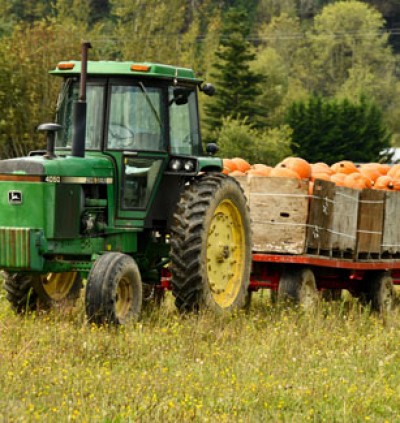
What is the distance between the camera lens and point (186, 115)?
12.1 meters

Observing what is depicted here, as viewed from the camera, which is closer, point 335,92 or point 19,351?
point 19,351

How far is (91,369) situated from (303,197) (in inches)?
197

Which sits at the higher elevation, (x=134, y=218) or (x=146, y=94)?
(x=146, y=94)

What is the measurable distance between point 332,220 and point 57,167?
4036 mm

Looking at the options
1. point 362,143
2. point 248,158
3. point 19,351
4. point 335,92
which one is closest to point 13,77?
point 248,158

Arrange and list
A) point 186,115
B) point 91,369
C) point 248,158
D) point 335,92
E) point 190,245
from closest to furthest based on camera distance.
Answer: point 91,369
point 190,245
point 186,115
point 248,158
point 335,92

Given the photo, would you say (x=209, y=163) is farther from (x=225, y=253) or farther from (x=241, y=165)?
(x=241, y=165)

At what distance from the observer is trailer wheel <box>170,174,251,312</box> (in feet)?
37.2

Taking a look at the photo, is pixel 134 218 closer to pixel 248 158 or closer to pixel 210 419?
pixel 210 419

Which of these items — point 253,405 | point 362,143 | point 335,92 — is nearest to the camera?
point 253,405

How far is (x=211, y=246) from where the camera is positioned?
1195 cm

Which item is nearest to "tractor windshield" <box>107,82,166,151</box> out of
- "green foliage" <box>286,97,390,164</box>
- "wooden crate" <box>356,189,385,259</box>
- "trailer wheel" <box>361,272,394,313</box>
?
"wooden crate" <box>356,189,385,259</box>

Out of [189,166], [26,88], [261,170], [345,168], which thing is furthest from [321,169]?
[26,88]

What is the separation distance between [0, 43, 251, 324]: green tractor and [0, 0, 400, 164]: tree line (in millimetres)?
9673
